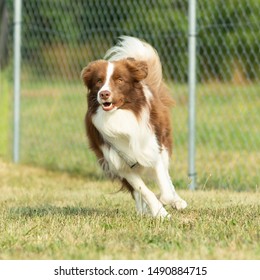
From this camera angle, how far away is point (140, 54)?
638 cm

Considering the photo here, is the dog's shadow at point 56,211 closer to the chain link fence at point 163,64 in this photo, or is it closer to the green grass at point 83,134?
the chain link fence at point 163,64

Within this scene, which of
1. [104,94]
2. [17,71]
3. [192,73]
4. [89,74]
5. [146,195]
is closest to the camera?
[104,94]

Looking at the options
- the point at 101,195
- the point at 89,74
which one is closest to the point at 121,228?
the point at 89,74

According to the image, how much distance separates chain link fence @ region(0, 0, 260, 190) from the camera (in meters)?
8.87

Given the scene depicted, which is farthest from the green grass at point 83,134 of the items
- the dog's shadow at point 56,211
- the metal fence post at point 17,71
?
the dog's shadow at point 56,211

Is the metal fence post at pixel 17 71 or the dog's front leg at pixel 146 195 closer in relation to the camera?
the dog's front leg at pixel 146 195

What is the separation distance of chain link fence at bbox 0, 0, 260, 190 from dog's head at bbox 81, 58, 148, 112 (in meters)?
2.73

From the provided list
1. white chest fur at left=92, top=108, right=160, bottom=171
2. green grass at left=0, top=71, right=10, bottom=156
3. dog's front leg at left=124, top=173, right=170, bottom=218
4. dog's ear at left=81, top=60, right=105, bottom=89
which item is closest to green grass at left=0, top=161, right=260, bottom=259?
dog's front leg at left=124, top=173, right=170, bottom=218

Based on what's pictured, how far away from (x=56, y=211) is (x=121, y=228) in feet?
4.15

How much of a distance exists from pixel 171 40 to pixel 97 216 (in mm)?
4242

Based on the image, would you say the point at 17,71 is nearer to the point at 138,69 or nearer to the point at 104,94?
the point at 138,69

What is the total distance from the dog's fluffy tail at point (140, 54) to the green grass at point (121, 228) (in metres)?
0.98

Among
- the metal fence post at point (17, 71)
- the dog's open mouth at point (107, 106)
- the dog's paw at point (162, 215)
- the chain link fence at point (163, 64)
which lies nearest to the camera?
the dog's paw at point (162, 215)

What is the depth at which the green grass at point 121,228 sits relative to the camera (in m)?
4.34
